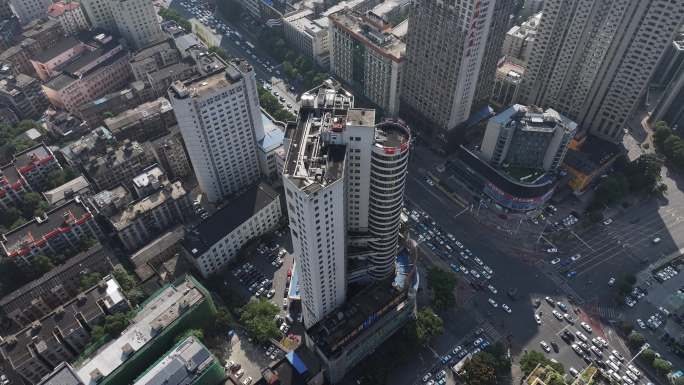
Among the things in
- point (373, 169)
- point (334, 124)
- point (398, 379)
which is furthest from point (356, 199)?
point (398, 379)

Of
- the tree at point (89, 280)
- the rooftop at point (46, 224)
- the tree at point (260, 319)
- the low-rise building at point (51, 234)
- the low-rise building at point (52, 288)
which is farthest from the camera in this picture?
the rooftop at point (46, 224)

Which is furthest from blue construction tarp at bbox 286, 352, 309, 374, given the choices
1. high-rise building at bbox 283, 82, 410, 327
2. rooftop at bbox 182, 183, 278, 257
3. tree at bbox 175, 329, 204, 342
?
rooftop at bbox 182, 183, 278, 257

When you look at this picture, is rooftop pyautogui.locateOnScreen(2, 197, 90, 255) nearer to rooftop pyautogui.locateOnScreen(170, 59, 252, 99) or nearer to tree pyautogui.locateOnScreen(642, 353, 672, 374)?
rooftop pyautogui.locateOnScreen(170, 59, 252, 99)

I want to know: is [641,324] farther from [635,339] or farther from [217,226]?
[217,226]

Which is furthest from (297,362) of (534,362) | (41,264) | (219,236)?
(41,264)

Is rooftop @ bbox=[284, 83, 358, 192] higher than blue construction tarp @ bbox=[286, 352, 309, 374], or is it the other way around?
rooftop @ bbox=[284, 83, 358, 192]

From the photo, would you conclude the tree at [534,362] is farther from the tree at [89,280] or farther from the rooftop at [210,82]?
the tree at [89,280]

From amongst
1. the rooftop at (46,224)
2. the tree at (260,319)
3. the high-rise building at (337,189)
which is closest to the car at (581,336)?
the high-rise building at (337,189)
